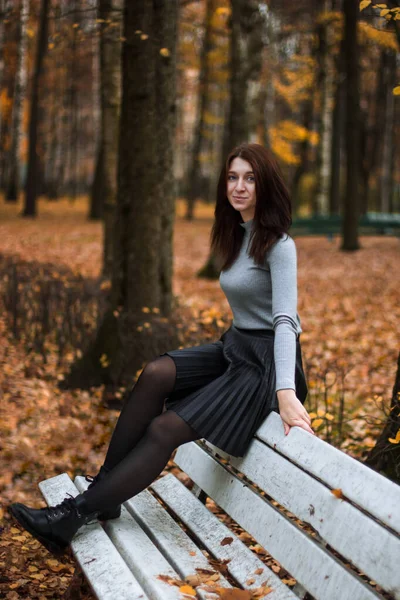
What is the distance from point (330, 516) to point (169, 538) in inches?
30.5

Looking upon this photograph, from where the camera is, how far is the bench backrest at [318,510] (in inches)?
77.0

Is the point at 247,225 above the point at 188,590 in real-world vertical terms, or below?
above

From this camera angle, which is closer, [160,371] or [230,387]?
[230,387]

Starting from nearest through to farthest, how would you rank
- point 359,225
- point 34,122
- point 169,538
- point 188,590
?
1. point 188,590
2. point 169,538
3. point 359,225
4. point 34,122

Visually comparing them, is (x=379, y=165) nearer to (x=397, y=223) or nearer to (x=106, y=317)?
(x=397, y=223)

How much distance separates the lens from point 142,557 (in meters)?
2.51

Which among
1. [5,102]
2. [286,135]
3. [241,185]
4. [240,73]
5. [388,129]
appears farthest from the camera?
[5,102]

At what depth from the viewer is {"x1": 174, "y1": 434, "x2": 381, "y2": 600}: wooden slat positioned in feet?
6.71

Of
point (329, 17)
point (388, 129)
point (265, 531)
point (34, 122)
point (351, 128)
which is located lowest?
point (265, 531)

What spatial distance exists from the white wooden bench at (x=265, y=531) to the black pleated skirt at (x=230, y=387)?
78 mm

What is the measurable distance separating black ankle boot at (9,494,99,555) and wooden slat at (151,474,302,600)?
15.0 inches

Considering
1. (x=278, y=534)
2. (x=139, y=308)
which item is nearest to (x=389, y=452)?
(x=278, y=534)

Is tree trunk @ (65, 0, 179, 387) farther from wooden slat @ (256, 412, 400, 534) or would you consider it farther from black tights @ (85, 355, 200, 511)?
wooden slat @ (256, 412, 400, 534)

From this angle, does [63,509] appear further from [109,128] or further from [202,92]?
[202,92]
